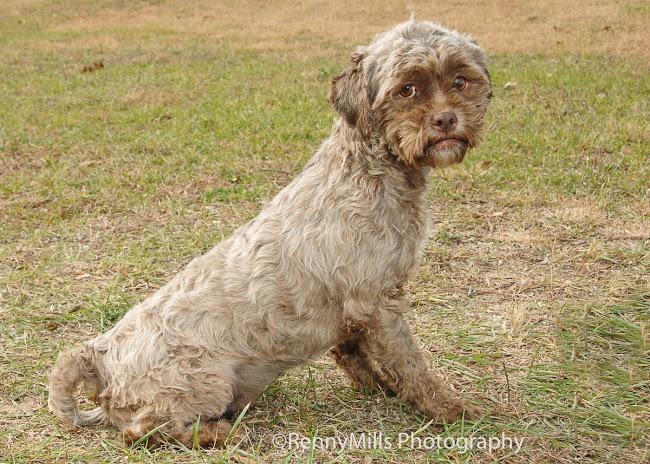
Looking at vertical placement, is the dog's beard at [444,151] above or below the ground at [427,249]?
above

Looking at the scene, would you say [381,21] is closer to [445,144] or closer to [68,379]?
[445,144]

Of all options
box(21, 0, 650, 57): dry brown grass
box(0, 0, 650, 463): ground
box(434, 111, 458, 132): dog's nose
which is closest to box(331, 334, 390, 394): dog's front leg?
box(0, 0, 650, 463): ground

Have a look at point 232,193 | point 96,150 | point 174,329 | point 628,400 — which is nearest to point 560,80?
point 232,193

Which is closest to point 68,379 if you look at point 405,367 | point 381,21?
point 405,367

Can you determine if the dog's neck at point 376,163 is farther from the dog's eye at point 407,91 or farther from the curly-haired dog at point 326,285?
the dog's eye at point 407,91

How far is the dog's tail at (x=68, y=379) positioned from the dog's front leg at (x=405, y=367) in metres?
1.53

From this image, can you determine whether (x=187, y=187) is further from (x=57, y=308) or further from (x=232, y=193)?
(x=57, y=308)

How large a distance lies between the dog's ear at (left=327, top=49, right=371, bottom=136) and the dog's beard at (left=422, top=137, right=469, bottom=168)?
1.17 ft

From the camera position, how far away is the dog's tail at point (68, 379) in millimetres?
4012

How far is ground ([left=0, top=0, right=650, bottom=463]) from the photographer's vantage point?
425 centimetres

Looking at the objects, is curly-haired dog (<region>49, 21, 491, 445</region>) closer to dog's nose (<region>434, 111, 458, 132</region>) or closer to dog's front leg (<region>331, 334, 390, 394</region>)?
dog's nose (<region>434, 111, 458, 132</region>)

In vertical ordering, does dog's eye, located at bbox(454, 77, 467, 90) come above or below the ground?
above

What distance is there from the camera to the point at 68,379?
13.2 ft

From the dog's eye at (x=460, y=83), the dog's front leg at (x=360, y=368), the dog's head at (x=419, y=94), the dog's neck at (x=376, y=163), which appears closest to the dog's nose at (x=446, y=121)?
the dog's head at (x=419, y=94)
